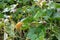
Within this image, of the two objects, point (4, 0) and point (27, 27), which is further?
point (4, 0)

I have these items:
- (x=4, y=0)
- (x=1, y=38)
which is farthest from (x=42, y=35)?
A: (x=4, y=0)

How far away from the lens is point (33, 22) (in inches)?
60.2

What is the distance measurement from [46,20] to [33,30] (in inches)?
4.9

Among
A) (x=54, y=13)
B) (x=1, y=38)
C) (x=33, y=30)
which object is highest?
(x=54, y=13)

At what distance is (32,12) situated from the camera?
5.46 feet

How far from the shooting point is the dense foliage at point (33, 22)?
1.50m

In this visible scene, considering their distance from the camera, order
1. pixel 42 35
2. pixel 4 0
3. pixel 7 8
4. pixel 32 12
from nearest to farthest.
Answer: pixel 42 35
pixel 32 12
pixel 7 8
pixel 4 0

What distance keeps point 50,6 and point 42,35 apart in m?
0.24

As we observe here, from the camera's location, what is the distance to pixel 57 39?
148 centimetres

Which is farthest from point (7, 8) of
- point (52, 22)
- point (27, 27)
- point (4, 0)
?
point (52, 22)

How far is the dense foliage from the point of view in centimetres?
150

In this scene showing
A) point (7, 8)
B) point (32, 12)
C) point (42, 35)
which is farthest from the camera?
point (7, 8)

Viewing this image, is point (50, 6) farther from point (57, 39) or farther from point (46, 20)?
point (57, 39)

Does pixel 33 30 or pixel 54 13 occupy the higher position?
pixel 54 13
